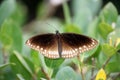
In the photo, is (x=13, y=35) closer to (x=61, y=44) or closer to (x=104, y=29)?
(x=61, y=44)

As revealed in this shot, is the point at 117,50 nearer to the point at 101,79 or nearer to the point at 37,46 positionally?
the point at 101,79

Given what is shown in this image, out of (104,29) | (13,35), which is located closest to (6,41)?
(13,35)

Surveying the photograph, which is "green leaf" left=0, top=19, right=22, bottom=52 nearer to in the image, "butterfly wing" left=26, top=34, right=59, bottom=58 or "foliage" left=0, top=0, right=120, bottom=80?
"foliage" left=0, top=0, right=120, bottom=80

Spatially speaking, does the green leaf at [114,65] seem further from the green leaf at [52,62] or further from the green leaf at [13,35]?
the green leaf at [13,35]

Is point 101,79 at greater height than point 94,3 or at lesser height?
lesser

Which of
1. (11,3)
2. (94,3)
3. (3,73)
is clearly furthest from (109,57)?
(94,3)

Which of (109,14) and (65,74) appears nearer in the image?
(65,74)
